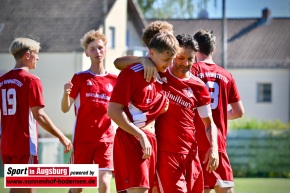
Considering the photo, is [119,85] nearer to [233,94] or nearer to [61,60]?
[233,94]

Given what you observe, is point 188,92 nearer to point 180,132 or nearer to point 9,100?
point 180,132

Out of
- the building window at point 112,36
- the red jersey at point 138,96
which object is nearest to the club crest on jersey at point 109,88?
the red jersey at point 138,96

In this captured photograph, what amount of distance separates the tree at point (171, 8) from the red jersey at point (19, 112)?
35.6m

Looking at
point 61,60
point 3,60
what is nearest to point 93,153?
point 3,60

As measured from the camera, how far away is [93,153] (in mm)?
9281

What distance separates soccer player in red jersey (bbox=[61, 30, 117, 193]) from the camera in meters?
9.16

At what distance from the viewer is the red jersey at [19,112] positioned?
26.6ft

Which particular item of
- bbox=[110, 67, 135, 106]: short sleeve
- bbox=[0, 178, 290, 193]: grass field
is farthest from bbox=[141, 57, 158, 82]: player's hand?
bbox=[0, 178, 290, 193]: grass field

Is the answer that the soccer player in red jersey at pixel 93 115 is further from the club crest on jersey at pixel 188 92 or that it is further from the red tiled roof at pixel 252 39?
the red tiled roof at pixel 252 39

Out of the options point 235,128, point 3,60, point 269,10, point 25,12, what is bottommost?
point 235,128

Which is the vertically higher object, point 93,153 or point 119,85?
point 119,85

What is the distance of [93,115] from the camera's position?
916cm

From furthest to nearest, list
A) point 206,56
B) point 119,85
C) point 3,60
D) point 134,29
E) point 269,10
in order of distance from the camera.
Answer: point 269,10 → point 134,29 → point 3,60 → point 206,56 → point 119,85

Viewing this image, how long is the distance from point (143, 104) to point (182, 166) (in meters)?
0.69
